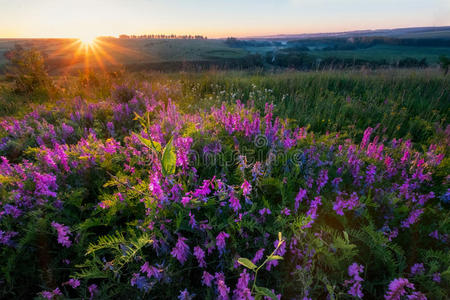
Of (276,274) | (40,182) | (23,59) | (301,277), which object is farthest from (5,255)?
(23,59)

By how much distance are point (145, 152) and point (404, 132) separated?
5.83 meters

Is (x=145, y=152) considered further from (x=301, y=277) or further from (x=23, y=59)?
(x=23, y=59)

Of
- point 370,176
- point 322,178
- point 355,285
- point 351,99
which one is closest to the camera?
point 355,285

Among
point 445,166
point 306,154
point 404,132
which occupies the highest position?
point 306,154

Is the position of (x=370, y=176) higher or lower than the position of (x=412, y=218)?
higher

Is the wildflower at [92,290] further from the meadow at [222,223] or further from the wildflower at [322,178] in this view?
the wildflower at [322,178]

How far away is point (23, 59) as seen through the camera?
800 centimetres

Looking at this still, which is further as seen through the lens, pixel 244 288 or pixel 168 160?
pixel 168 160

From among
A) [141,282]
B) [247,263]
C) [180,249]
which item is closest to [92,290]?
[141,282]

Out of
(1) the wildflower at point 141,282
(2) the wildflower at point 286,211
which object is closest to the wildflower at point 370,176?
(2) the wildflower at point 286,211

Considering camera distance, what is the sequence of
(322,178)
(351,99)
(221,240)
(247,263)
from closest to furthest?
(247,263), (221,240), (322,178), (351,99)

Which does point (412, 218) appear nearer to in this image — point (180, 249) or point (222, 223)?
point (222, 223)

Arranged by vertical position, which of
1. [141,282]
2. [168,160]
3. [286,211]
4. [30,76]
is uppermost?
[30,76]

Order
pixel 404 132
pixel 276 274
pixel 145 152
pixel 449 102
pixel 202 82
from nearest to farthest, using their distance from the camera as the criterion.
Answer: pixel 276 274, pixel 145 152, pixel 404 132, pixel 449 102, pixel 202 82
